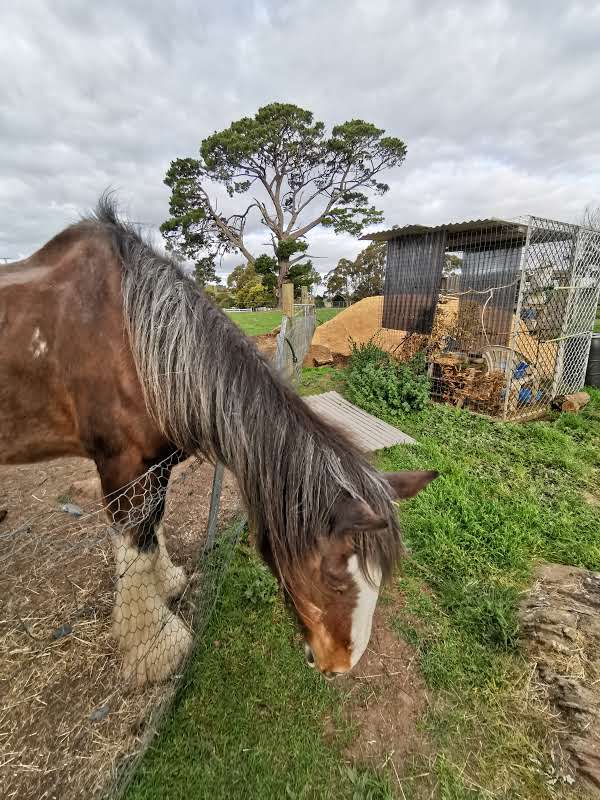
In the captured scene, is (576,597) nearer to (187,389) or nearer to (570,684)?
(570,684)

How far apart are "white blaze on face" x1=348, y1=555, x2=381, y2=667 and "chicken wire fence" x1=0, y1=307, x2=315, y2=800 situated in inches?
31.7

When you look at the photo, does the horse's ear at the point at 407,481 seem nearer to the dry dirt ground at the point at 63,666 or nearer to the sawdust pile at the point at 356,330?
the dry dirt ground at the point at 63,666

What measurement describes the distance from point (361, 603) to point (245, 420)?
2.51 ft

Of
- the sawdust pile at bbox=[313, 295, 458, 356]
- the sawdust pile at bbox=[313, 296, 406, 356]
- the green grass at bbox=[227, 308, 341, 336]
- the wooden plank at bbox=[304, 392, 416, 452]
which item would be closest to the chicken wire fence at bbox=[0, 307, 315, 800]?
the wooden plank at bbox=[304, 392, 416, 452]

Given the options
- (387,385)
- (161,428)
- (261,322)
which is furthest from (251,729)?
(261,322)

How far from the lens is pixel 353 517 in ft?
3.77

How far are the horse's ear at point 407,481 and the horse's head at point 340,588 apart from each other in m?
0.20

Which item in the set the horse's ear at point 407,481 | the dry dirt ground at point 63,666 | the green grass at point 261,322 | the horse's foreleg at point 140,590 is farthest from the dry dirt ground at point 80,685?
the green grass at point 261,322

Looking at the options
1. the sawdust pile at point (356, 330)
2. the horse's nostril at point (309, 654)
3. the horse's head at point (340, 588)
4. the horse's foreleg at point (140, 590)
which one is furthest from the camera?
the sawdust pile at point (356, 330)

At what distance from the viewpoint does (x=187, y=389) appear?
4.89 ft

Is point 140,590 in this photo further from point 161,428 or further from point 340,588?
point 340,588

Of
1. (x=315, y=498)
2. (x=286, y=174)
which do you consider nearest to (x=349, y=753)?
(x=315, y=498)

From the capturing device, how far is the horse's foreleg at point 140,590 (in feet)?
5.51

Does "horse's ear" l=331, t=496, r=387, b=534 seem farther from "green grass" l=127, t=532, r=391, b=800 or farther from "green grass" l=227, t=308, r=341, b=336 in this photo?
"green grass" l=227, t=308, r=341, b=336
